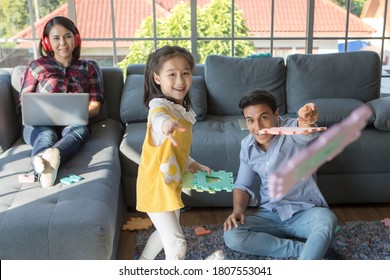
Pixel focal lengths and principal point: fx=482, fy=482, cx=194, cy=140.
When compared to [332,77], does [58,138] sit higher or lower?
lower

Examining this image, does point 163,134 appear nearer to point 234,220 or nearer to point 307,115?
point 307,115

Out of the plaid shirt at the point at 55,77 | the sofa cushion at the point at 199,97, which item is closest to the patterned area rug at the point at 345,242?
the sofa cushion at the point at 199,97

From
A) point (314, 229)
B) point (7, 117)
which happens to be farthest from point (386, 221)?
point (7, 117)

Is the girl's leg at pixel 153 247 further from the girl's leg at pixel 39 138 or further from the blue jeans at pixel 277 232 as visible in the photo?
the girl's leg at pixel 39 138

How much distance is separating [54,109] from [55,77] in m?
0.32

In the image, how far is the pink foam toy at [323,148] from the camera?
0.40 metres


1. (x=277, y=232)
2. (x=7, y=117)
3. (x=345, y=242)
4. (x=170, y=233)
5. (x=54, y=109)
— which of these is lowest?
(x=345, y=242)

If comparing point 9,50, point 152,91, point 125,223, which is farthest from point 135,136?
point 9,50

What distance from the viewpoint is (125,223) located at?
2.05 metres

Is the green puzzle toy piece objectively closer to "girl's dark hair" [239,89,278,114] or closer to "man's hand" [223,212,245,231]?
"girl's dark hair" [239,89,278,114]

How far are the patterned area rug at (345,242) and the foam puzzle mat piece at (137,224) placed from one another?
0.13ft

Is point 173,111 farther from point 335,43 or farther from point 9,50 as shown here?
point 9,50

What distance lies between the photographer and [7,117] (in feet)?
7.20
